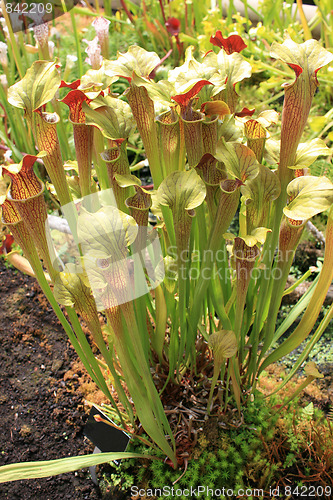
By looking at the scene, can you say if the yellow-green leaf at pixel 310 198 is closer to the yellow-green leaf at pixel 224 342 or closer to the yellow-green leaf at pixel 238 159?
the yellow-green leaf at pixel 238 159

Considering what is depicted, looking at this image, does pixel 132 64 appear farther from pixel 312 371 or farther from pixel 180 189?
pixel 312 371

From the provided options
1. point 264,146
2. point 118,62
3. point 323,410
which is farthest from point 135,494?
point 118,62

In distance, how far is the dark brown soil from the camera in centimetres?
123

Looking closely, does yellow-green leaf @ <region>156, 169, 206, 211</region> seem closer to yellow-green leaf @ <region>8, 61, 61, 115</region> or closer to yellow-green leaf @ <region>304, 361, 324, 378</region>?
yellow-green leaf @ <region>8, 61, 61, 115</region>

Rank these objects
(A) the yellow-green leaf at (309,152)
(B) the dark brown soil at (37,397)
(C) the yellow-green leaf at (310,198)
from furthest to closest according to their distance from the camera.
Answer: (B) the dark brown soil at (37,397)
(A) the yellow-green leaf at (309,152)
(C) the yellow-green leaf at (310,198)

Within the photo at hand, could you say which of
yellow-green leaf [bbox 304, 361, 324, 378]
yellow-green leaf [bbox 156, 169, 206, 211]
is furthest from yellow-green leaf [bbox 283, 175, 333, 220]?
yellow-green leaf [bbox 304, 361, 324, 378]

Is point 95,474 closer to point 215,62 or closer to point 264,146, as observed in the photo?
point 264,146

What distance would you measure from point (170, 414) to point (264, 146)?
33.6 inches

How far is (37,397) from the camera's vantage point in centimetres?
146

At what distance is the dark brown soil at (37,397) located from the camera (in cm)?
123

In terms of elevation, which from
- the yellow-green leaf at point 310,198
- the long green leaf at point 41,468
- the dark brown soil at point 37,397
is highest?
the yellow-green leaf at point 310,198

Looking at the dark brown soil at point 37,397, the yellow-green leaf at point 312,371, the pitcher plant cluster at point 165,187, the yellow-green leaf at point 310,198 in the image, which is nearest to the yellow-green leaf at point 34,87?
the pitcher plant cluster at point 165,187

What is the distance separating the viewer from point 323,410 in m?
1.39

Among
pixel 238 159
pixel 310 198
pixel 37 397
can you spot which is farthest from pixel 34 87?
pixel 37 397
